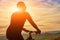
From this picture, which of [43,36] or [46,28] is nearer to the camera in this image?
[43,36]

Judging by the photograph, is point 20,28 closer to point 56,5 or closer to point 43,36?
point 43,36

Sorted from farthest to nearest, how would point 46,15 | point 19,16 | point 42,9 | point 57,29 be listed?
point 42,9 < point 46,15 < point 57,29 < point 19,16

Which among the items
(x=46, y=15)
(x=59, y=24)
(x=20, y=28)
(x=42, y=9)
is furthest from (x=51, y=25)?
(x=20, y=28)

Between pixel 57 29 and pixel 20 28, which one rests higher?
pixel 20 28

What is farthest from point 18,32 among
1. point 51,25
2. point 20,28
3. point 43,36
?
point 51,25

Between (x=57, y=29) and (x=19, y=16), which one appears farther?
(x=57, y=29)

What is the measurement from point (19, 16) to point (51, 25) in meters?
11.8

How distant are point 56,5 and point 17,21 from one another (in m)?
18.1

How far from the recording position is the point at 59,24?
17953 millimetres

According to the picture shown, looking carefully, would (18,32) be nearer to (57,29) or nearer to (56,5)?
(57,29)

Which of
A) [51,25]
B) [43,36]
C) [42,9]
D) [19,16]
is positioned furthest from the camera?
[42,9]

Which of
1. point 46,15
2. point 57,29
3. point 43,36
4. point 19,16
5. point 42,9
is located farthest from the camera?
point 42,9

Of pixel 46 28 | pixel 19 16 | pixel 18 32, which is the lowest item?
pixel 46 28

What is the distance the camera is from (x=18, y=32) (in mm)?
6020
